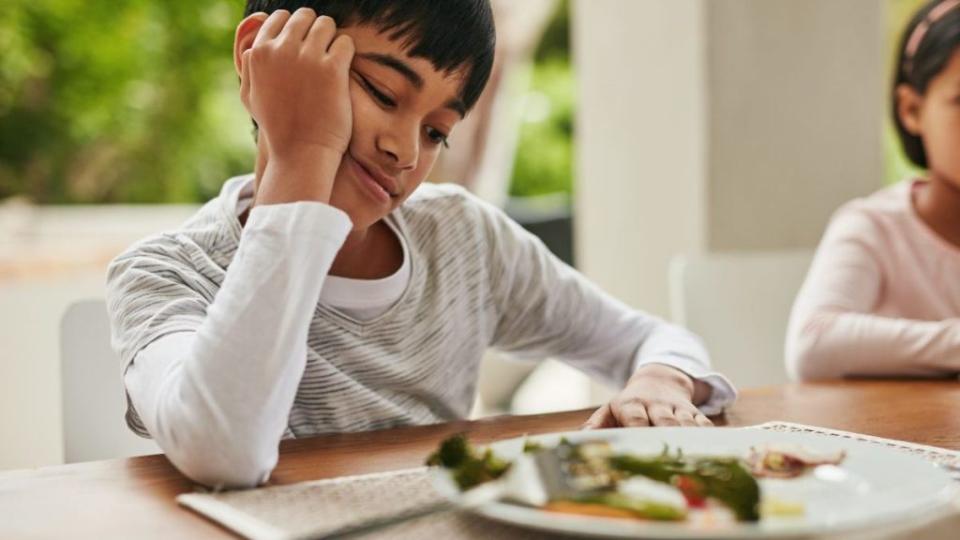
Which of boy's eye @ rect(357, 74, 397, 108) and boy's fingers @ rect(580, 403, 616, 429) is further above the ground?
boy's eye @ rect(357, 74, 397, 108)

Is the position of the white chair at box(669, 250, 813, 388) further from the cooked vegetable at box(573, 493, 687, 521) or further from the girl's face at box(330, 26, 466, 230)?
the cooked vegetable at box(573, 493, 687, 521)

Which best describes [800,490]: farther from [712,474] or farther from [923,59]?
[923,59]

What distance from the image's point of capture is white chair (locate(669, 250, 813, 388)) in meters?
1.87

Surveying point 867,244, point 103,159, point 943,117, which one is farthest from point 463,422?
point 103,159

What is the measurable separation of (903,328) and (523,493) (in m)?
1.05

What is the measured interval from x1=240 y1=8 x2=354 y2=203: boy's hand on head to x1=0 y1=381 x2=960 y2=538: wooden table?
234 millimetres

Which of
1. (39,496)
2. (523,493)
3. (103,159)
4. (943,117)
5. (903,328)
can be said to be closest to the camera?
(523,493)

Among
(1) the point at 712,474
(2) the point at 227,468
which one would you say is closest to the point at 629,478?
(1) the point at 712,474

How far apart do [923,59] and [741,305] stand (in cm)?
50

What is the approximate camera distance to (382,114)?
3.55 ft

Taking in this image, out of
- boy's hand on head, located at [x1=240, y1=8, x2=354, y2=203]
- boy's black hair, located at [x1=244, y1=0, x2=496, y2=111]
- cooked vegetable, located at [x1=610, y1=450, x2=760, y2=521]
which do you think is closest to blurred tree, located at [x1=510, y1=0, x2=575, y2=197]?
boy's black hair, located at [x1=244, y1=0, x2=496, y2=111]

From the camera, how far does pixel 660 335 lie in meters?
1.39

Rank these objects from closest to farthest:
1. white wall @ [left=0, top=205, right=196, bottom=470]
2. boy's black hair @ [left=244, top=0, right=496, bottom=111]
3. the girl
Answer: boy's black hair @ [left=244, top=0, right=496, bottom=111]
the girl
white wall @ [left=0, top=205, right=196, bottom=470]

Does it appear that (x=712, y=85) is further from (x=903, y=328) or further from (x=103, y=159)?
(x=103, y=159)
